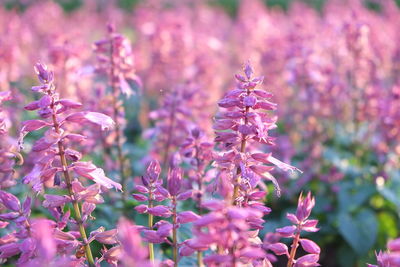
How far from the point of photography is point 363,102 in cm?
514

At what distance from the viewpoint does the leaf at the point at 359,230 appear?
3.94m

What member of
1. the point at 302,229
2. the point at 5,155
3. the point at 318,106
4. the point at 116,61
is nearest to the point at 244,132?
the point at 302,229

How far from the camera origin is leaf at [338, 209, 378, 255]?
3.94 metres

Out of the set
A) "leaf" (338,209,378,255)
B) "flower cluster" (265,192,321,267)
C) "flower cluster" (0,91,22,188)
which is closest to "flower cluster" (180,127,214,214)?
"flower cluster" (265,192,321,267)

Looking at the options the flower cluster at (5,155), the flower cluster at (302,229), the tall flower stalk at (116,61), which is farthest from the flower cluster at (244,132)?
the tall flower stalk at (116,61)

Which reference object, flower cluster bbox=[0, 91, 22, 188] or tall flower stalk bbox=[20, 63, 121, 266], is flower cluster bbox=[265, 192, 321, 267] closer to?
tall flower stalk bbox=[20, 63, 121, 266]

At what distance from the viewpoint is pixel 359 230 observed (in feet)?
13.1

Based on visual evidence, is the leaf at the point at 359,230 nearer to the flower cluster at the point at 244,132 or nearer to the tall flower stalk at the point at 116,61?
the tall flower stalk at the point at 116,61

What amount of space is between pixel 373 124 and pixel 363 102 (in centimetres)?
29

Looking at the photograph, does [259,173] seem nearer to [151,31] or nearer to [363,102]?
[363,102]

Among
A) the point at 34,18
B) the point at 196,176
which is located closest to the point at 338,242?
the point at 196,176

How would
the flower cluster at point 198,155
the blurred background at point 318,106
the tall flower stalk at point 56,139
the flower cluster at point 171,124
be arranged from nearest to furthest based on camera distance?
the tall flower stalk at point 56,139
the flower cluster at point 198,155
the flower cluster at point 171,124
the blurred background at point 318,106

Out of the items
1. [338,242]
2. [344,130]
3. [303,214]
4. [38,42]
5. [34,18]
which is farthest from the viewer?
[34,18]

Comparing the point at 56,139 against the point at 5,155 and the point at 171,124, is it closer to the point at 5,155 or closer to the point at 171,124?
the point at 5,155
